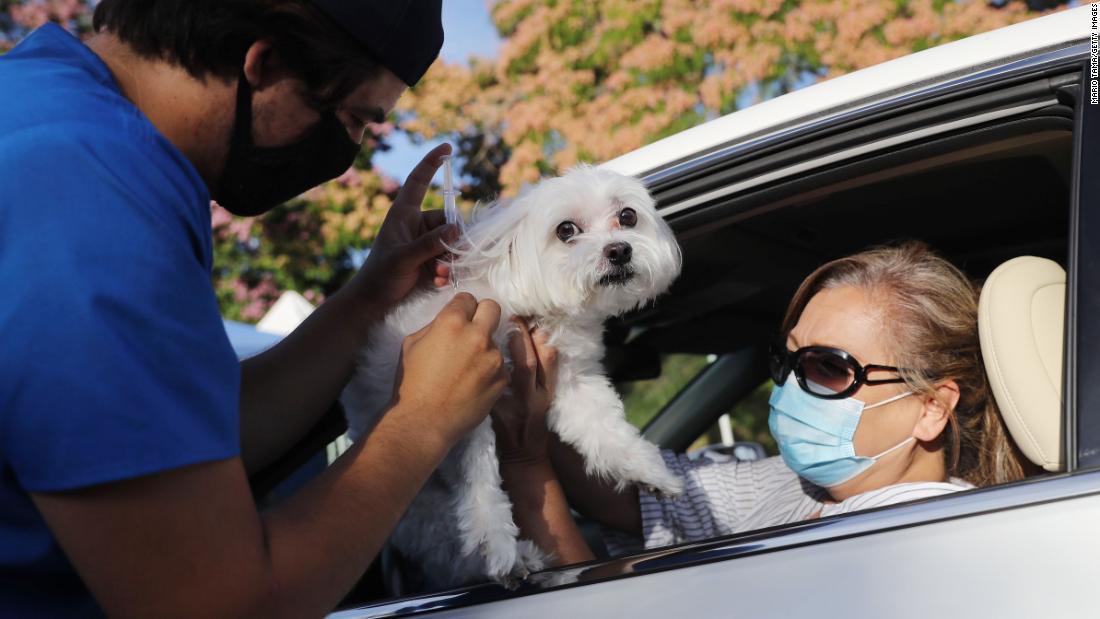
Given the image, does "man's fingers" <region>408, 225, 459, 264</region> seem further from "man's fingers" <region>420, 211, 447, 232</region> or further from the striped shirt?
the striped shirt

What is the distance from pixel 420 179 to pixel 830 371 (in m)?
1.02

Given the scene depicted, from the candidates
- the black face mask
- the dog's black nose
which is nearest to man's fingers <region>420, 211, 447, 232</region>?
the dog's black nose

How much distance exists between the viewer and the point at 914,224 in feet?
8.51

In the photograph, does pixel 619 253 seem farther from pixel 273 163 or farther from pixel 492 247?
pixel 273 163

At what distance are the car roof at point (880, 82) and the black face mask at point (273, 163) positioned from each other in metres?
0.80

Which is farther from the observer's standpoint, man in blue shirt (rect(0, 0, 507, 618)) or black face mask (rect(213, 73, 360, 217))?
black face mask (rect(213, 73, 360, 217))

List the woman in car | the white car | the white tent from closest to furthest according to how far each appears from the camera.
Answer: the white car → the woman in car → the white tent

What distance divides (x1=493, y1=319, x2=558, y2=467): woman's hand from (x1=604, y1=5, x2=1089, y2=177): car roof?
47 cm

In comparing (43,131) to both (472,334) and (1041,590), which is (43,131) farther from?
(1041,590)

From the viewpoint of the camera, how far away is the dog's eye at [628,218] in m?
2.00

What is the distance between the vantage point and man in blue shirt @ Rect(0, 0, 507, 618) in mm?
924

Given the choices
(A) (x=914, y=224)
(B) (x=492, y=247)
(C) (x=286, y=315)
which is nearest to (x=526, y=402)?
(B) (x=492, y=247)

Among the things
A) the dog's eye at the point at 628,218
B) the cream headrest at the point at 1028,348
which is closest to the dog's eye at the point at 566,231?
the dog's eye at the point at 628,218

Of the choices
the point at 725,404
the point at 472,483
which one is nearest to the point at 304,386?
the point at 472,483
